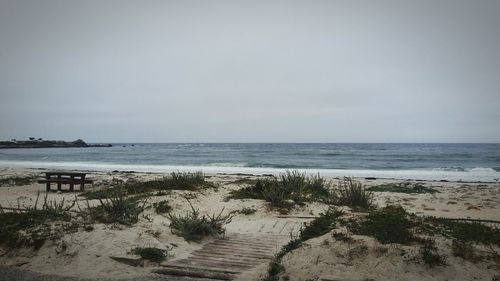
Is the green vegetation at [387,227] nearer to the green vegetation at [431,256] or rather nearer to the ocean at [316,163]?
the green vegetation at [431,256]

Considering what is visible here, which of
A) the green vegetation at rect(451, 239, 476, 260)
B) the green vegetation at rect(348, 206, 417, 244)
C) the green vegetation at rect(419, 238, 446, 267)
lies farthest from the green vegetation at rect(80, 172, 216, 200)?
the green vegetation at rect(451, 239, 476, 260)

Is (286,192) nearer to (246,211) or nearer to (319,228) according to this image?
(246,211)

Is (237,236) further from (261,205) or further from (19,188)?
(19,188)

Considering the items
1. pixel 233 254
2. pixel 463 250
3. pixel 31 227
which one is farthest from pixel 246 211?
pixel 463 250

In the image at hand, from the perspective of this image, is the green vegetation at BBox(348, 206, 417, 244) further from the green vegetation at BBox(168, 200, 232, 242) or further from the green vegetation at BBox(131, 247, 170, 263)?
the green vegetation at BBox(131, 247, 170, 263)

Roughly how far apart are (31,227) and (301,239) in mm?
4842

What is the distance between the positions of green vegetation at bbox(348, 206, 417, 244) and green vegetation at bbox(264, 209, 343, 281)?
18.2 inches

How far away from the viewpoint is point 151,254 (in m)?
5.58

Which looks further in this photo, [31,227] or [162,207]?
[162,207]

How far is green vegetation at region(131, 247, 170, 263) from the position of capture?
18.1 feet

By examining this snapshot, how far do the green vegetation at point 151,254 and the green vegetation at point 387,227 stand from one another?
10.3 feet

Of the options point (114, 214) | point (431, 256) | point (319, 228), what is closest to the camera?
Result: point (431, 256)

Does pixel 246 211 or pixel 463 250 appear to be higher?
pixel 463 250

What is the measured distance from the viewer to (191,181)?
1309 centimetres
